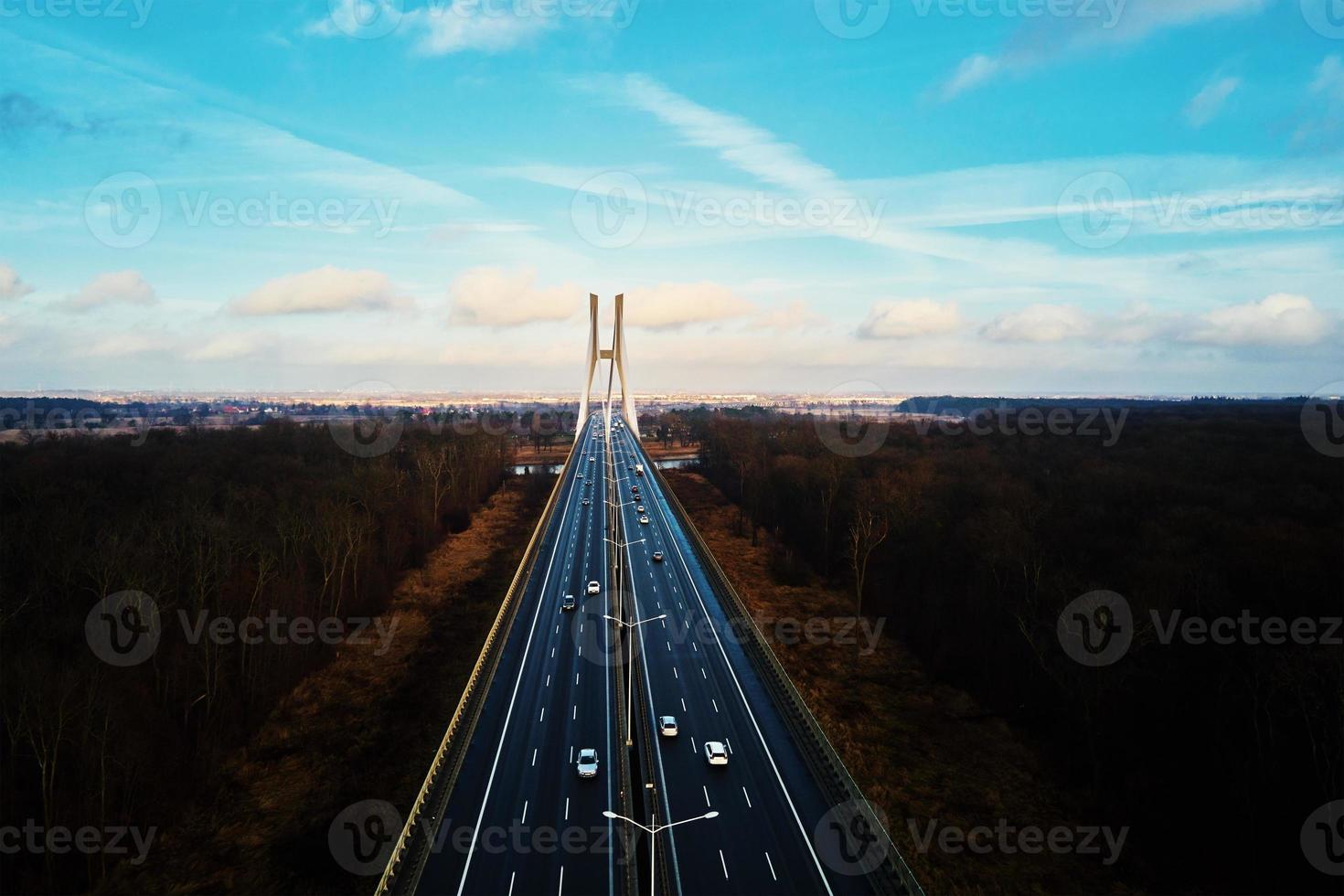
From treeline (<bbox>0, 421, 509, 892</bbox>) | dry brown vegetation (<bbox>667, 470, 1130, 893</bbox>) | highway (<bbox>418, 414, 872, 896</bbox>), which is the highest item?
treeline (<bbox>0, 421, 509, 892</bbox>)

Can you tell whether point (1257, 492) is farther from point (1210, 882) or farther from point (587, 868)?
point (587, 868)

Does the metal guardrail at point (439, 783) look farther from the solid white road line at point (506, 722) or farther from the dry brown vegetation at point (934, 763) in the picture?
the dry brown vegetation at point (934, 763)

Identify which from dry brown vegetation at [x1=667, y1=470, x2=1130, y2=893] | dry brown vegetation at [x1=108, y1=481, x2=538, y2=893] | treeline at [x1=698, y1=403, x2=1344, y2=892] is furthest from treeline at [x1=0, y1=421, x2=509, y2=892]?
treeline at [x1=698, y1=403, x2=1344, y2=892]

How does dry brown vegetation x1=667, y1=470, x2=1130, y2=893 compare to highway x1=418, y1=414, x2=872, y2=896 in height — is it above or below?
below

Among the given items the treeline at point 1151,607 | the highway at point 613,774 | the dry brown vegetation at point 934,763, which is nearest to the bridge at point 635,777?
the highway at point 613,774

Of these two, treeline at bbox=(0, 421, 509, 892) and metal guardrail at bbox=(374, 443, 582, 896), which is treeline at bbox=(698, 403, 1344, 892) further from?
treeline at bbox=(0, 421, 509, 892)

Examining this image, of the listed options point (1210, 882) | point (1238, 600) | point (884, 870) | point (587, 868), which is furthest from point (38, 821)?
point (1238, 600)
